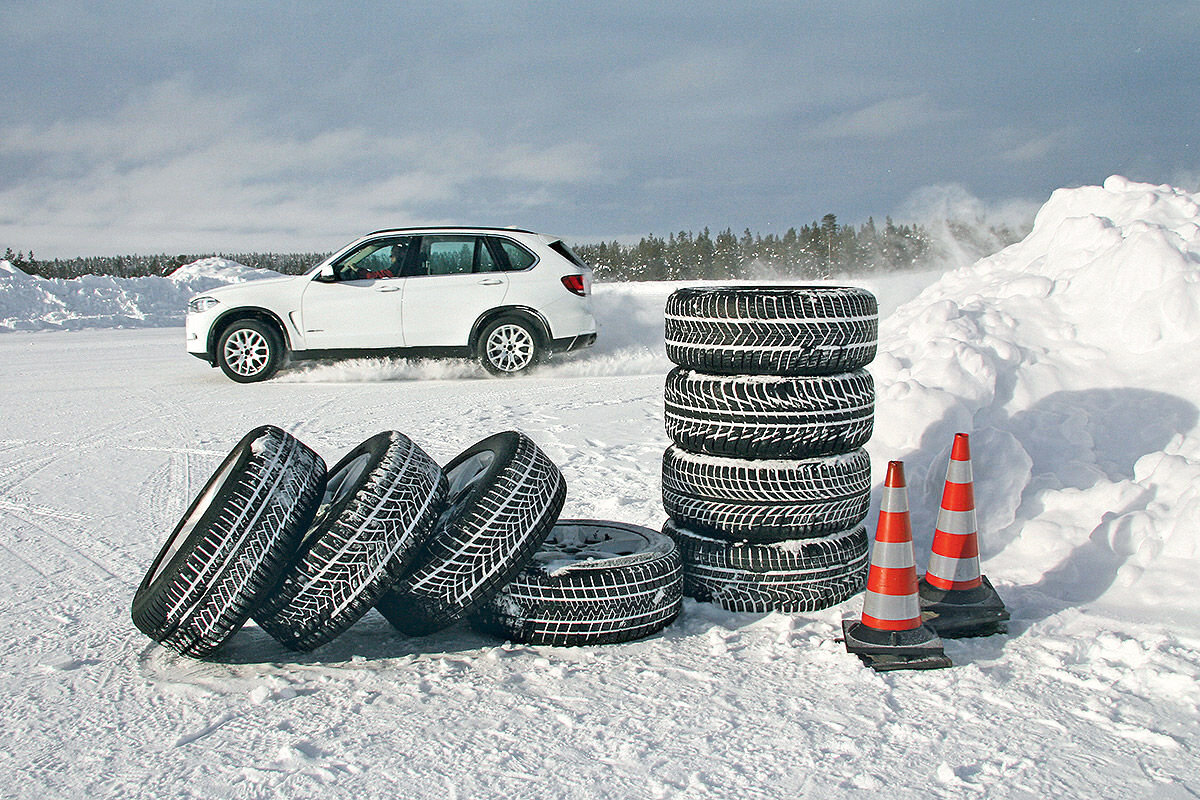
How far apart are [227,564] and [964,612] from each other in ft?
8.96

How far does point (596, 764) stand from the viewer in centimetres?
249

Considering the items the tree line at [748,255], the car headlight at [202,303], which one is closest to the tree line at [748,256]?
the tree line at [748,255]

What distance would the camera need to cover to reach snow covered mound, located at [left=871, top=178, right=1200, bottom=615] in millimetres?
3984

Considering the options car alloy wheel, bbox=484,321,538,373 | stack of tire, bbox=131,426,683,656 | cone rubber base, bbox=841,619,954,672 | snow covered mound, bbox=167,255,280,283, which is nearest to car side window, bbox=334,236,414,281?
car alloy wheel, bbox=484,321,538,373

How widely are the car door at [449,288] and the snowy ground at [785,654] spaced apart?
11.4 ft

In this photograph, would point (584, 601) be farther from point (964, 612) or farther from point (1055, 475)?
point (1055, 475)

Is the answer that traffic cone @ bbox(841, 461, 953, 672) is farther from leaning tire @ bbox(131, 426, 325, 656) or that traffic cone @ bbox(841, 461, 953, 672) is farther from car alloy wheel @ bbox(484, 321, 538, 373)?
car alloy wheel @ bbox(484, 321, 538, 373)

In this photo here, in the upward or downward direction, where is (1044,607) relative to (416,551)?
downward

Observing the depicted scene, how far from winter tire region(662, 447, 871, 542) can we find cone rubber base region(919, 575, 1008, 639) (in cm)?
50

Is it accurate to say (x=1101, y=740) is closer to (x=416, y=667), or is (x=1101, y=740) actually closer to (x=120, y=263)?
(x=416, y=667)

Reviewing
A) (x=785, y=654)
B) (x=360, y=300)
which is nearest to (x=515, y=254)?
(x=360, y=300)

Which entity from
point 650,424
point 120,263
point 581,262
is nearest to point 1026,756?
point 650,424

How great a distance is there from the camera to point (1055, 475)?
4.74 meters

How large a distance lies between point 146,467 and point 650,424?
3887 millimetres
